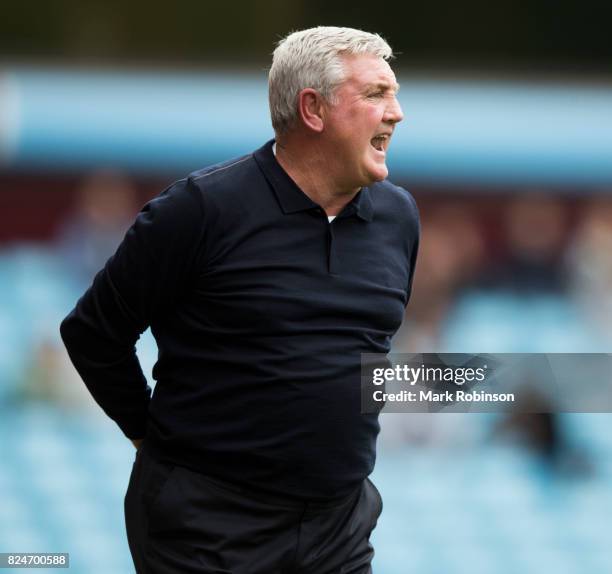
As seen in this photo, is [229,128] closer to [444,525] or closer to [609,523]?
[444,525]

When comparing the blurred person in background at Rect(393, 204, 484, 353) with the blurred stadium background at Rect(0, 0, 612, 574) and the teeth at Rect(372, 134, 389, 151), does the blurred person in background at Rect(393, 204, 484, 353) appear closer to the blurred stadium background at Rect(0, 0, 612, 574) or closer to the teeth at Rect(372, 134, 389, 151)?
the blurred stadium background at Rect(0, 0, 612, 574)

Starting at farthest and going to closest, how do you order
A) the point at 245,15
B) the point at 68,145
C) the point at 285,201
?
1. the point at 245,15
2. the point at 68,145
3. the point at 285,201

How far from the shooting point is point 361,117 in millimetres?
2406

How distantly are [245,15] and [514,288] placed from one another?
223 cm

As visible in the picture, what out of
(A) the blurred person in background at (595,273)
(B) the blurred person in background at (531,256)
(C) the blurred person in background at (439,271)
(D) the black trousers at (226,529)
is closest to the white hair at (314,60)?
(D) the black trousers at (226,529)

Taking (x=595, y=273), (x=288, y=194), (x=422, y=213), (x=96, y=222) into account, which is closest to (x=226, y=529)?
(x=288, y=194)

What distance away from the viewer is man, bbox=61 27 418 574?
2365 mm

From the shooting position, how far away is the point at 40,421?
701 cm

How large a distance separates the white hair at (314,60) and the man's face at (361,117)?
2cm

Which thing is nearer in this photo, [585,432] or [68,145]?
[68,145]

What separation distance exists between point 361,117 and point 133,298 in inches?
21.9

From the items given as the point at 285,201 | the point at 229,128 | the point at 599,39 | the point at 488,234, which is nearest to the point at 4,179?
the point at 229,128

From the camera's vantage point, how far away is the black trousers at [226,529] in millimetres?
2387

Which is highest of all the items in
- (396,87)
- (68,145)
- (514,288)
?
(68,145)
